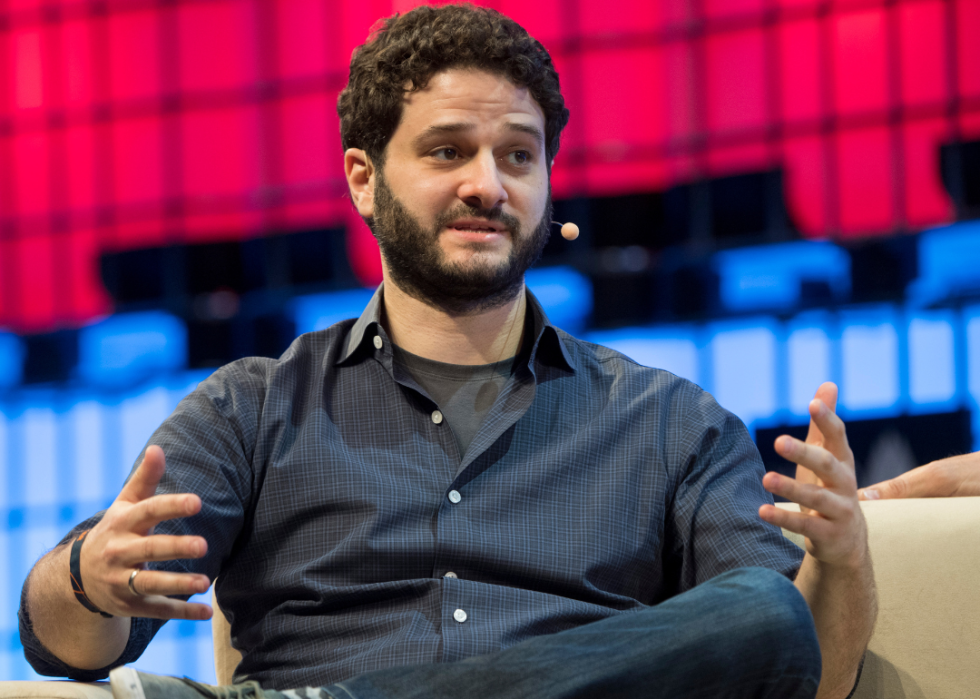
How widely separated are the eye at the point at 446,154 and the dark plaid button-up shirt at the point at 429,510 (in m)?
0.31

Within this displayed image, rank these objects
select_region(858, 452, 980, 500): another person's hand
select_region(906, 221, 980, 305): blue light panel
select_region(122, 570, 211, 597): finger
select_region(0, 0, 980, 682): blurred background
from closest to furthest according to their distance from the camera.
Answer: select_region(122, 570, 211, 597): finger → select_region(858, 452, 980, 500): another person's hand → select_region(906, 221, 980, 305): blue light panel → select_region(0, 0, 980, 682): blurred background

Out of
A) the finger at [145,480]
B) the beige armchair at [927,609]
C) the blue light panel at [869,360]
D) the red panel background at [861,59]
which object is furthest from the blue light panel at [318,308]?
the finger at [145,480]

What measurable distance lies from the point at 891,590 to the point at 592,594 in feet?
1.51

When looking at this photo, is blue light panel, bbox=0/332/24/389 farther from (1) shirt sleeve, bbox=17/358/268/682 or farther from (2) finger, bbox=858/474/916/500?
(2) finger, bbox=858/474/916/500

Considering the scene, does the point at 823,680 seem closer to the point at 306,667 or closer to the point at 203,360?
the point at 306,667

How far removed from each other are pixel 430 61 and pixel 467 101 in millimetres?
105

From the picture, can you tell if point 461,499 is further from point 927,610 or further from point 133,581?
point 927,610

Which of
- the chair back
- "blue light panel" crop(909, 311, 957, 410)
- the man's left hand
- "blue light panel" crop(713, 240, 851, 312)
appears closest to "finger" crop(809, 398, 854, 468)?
the man's left hand

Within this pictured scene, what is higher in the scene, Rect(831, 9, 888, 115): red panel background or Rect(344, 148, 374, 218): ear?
Rect(831, 9, 888, 115): red panel background

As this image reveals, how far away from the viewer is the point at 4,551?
17.3 feet

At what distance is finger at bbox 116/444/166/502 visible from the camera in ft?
3.27

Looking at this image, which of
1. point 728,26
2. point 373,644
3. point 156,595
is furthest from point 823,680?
point 728,26

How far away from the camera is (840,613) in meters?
1.13

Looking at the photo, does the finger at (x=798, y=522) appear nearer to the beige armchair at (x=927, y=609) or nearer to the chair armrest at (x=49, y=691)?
the beige armchair at (x=927, y=609)
